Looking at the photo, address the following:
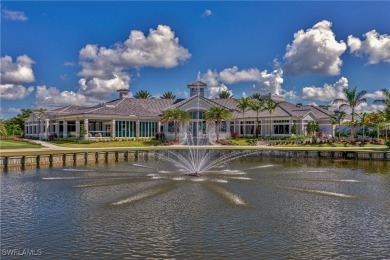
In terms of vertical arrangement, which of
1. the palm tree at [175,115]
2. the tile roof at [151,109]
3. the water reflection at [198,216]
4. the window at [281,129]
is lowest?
the water reflection at [198,216]

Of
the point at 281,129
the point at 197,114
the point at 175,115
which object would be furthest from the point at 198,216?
the point at 281,129

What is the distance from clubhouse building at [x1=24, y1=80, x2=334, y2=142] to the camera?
72.6 m

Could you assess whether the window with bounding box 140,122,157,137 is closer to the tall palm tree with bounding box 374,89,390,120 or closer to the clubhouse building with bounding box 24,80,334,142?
the clubhouse building with bounding box 24,80,334,142

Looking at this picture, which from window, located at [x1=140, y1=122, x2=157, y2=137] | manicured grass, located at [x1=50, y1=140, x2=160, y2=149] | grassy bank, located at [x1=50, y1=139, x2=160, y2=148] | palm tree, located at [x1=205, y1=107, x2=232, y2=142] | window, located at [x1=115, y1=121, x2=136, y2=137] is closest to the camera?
manicured grass, located at [x1=50, y1=140, x2=160, y2=149]

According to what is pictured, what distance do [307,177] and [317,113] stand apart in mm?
55422

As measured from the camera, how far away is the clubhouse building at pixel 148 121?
72.6m

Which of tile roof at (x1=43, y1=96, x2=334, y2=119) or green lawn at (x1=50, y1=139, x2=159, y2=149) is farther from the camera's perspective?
tile roof at (x1=43, y1=96, x2=334, y2=119)

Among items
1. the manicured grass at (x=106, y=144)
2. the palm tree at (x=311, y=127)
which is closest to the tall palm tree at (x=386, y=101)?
the palm tree at (x=311, y=127)

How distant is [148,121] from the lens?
255 feet

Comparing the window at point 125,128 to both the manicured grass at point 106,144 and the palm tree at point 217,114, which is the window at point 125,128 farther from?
the palm tree at point 217,114

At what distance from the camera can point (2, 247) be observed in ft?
48.3

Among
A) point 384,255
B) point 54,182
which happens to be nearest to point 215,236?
point 384,255

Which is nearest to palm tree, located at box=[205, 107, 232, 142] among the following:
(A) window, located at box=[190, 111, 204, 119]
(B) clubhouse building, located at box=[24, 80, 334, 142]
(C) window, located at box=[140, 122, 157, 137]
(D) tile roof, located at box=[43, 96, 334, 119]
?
(B) clubhouse building, located at box=[24, 80, 334, 142]

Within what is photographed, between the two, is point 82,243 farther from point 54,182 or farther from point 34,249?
point 54,182
